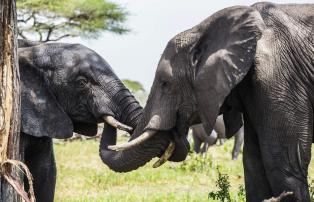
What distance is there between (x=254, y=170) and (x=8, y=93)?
177 centimetres

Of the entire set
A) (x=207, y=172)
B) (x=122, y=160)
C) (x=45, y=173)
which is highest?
(x=122, y=160)

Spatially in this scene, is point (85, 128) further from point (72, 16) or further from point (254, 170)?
point (72, 16)

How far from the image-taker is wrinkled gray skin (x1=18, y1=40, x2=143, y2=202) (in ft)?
20.2

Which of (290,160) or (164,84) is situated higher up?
(164,84)

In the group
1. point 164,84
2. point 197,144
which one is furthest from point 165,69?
point 197,144

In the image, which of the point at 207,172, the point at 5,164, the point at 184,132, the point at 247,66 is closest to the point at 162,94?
the point at 184,132

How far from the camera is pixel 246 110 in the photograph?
5219 mm

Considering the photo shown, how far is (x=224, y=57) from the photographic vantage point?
16.5 feet

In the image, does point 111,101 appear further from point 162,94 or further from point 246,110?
point 246,110

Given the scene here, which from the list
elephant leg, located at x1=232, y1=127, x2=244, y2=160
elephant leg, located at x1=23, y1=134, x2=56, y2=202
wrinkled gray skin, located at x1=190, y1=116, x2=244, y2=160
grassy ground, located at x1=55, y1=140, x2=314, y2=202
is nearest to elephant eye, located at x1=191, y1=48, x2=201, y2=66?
elephant leg, located at x1=23, y1=134, x2=56, y2=202

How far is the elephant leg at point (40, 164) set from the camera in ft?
20.4

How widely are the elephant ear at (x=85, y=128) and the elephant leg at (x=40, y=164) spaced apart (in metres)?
0.29

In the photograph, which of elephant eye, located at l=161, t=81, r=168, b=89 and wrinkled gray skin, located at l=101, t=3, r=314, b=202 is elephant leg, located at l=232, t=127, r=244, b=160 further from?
elephant eye, located at l=161, t=81, r=168, b=89

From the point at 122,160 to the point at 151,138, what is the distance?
1.07 ft
